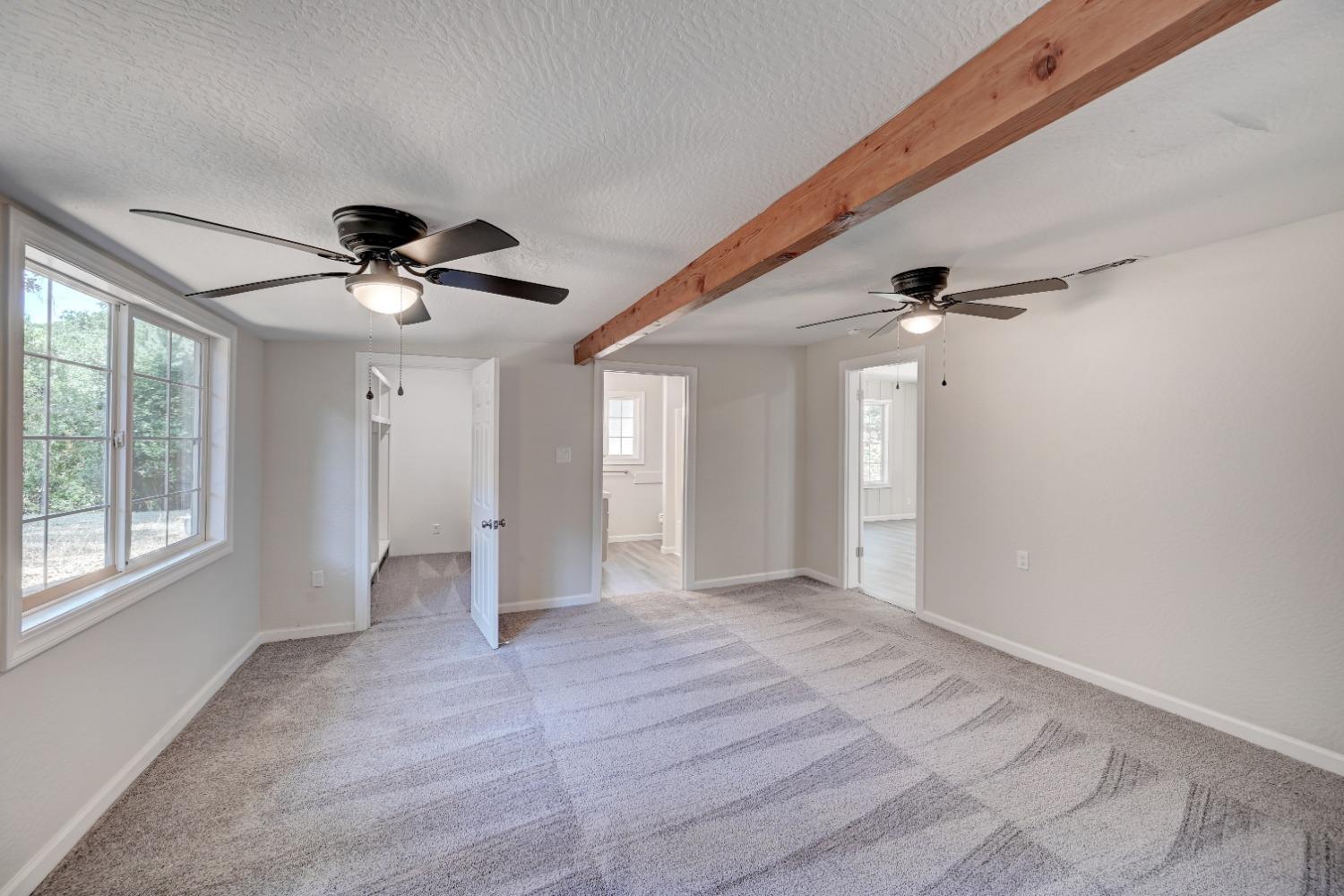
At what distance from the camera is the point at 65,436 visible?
80.1 inches

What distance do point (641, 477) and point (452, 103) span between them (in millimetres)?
6318

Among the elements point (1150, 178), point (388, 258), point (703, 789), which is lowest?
point (703, 789)

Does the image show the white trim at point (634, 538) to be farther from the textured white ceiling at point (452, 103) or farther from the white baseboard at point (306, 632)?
the textured white ceiling at point (452, 103)

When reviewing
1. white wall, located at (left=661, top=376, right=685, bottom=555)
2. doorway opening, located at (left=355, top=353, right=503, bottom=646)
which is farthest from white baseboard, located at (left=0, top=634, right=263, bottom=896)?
white wall, located at (left=661, top=376, right=685, bottom=555)

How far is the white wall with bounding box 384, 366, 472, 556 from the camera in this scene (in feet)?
21.2

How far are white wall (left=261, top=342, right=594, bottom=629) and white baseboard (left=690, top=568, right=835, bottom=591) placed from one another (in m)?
1.36

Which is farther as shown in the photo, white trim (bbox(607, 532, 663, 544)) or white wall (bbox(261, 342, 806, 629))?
white trim (bbox(607, 532, 663, 544))

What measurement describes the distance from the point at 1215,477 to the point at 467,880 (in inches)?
136

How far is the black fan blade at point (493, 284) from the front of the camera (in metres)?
1.94

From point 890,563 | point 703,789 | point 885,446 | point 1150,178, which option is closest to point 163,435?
point 703,789

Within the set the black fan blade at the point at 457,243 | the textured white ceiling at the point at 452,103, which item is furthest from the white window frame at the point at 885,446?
the black fan blade at the point at 457,243

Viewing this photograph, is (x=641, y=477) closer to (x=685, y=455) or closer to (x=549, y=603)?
(x=685, y=455)

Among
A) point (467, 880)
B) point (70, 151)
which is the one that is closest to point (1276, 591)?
point (467, 880)

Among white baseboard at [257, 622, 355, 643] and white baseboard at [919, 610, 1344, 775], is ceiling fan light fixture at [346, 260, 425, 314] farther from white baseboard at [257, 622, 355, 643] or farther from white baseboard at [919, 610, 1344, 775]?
white baseboard at [919, 610, 1344, 775]
